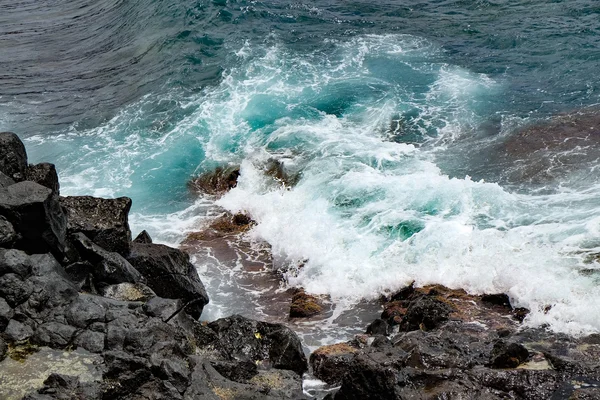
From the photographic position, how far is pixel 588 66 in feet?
88.1

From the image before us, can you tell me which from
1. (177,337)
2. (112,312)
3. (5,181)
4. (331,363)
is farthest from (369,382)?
(5,181)

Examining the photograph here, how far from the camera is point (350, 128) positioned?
79.9ft

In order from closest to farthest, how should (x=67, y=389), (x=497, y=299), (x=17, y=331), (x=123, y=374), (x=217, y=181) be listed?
1. (x=67, y=389)
2. (x=123, y=374)
3. (x=17, y=331)
4. (x=497, y=299)
5. (x=217, y=181)

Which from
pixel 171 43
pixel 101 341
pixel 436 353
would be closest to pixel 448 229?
pixel 436 353

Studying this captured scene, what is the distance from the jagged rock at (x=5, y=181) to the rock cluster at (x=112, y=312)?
0.11 feet

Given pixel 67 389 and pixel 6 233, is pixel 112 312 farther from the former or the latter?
pixel 6 233

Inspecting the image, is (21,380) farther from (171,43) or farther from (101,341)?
(171,43)

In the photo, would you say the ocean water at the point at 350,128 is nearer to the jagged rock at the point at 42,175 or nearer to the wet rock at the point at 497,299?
the wet rock at the point at 497,299

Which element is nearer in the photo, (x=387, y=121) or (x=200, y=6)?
(x=387, y=121)

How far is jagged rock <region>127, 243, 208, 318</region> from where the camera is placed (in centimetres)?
1420

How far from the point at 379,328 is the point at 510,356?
3398 mm

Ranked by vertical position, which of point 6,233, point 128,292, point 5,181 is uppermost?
point 5,181

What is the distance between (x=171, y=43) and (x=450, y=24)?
1388cm

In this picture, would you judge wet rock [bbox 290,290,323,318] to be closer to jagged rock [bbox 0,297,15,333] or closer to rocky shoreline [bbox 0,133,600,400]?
rocky shoreline [bbox 0,133,600,400]
